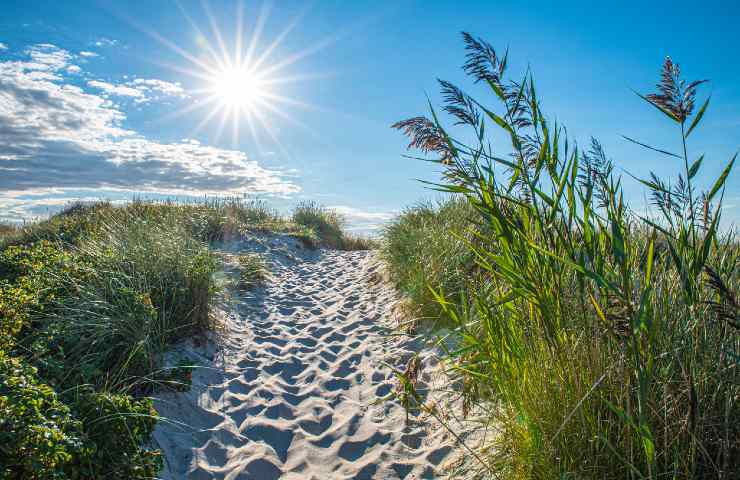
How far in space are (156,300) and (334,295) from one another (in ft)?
11.9

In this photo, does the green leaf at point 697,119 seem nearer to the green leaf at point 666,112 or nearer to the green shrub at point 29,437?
the green leaf at point 666,112

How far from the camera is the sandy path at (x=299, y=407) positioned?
2932mm

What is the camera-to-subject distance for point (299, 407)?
12.5 ft

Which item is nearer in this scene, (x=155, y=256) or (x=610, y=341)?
(x=610, y=341)

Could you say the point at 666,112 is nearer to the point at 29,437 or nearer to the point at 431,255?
the point at 29,437

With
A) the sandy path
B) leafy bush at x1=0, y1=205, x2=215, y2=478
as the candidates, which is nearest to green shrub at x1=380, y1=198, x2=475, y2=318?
the sandy path

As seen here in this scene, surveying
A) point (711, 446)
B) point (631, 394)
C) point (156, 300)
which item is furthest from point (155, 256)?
point (711, 446)

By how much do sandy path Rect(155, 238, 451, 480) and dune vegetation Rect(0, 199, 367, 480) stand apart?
1.27 ft

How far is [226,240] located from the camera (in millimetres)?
10977

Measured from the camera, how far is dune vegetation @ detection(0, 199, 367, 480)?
1.90 meters

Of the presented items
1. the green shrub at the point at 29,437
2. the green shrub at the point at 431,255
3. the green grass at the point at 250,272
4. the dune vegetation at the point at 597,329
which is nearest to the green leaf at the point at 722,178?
the dune vegetation at the point at 597,329

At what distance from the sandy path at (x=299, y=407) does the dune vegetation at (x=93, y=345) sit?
0.39 m

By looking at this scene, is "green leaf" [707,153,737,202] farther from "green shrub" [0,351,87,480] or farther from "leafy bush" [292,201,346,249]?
"leafy bush" [292,201,346,249]

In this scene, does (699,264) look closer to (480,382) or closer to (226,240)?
(480,382)
